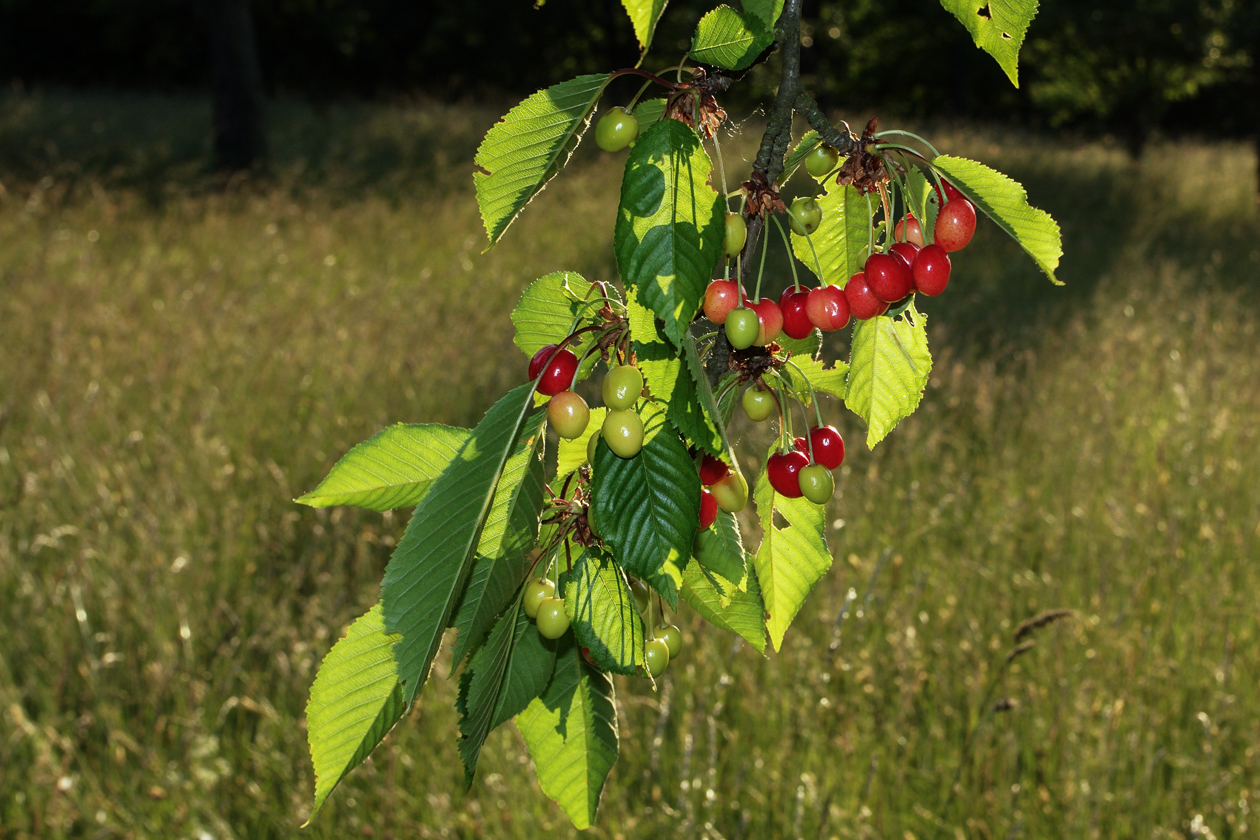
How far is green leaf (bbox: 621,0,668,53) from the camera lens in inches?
20.0

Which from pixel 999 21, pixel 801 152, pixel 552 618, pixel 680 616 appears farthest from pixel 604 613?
pixel 680 616

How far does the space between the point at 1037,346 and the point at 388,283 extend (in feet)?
11.6

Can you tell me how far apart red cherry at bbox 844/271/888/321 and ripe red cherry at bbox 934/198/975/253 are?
65 mm

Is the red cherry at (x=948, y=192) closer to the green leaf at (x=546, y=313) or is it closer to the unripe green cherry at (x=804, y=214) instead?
the unripe green cherry at (x=804, y=214)

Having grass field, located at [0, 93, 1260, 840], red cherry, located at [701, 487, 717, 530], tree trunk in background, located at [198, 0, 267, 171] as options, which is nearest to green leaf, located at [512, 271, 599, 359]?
red cherry, located at [701, 487, 717, 530]

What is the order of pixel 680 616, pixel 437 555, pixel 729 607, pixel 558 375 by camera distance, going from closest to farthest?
pixel 437 555 → pixel 558 375 → pixel 729 607 → pixel 680 616

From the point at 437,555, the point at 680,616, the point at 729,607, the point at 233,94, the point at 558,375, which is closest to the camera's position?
the point at 437,555

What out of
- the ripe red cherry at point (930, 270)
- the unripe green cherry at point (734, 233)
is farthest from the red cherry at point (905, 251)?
the unripe green cherry at point (734, 233)

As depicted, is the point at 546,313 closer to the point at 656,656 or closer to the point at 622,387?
the point at 622,387

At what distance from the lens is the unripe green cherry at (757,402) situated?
2.24 ft

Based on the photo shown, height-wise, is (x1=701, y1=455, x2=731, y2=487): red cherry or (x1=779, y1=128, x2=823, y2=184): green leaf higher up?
(x1=779, y1=128, x2=823, y2=184): green leaf

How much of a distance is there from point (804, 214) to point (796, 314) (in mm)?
78

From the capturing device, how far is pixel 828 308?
63 cm

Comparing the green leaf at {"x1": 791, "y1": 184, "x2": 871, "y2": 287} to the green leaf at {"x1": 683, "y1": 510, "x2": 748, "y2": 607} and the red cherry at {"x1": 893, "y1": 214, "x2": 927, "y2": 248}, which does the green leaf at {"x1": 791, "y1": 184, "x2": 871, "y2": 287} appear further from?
the green leaf at {"x1": 683, "y1": 510, "x2": 748, "y2": 607}
